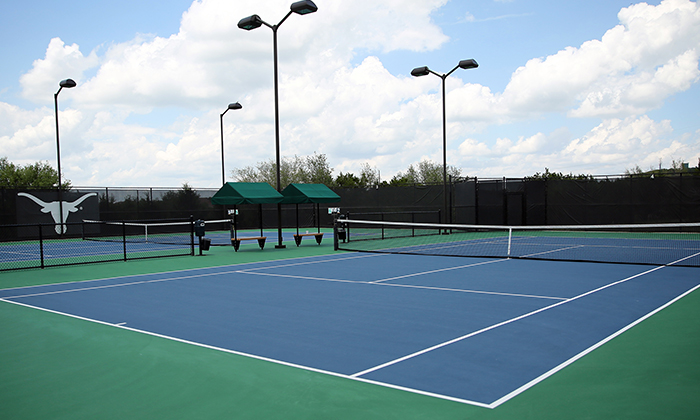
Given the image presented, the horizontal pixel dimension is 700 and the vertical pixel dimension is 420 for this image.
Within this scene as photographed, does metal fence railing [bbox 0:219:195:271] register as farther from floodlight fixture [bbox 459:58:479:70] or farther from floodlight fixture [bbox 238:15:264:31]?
floodlight fixture [bbox 459:58:479:70]

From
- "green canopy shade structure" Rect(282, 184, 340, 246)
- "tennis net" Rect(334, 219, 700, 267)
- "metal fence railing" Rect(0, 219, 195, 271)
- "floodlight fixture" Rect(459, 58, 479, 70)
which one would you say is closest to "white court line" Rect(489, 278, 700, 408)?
"tennis net" Rect(334, 219, 700, 267)

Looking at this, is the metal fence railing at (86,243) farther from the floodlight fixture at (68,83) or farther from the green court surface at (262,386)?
the green court surface at (262,386)

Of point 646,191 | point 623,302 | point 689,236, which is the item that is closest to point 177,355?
point 623,302

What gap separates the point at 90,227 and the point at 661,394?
30.6m

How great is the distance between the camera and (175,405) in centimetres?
446

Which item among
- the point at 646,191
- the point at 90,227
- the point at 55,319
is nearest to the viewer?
the point at 55,319

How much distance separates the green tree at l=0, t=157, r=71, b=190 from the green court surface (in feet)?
205

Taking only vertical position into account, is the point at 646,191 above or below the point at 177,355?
above

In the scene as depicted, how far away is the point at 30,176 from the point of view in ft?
212

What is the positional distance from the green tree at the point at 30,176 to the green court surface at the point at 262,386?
62.5 metres

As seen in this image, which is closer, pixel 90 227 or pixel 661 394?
pixel 661 394

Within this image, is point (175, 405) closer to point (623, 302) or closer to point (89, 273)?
point (623, 302)

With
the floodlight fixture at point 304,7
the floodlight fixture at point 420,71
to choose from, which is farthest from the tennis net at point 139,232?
the floodlight fixture at point 304,7

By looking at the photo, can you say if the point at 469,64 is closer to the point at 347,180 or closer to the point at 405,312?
the point at 405,312
